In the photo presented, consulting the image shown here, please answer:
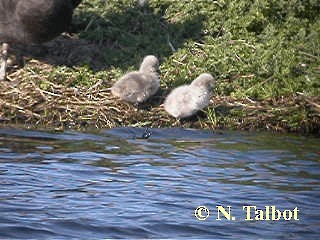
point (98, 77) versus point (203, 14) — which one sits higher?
point (203, 14)

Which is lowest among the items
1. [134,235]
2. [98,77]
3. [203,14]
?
[134,235]

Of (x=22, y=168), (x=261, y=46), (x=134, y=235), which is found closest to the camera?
(x=134, y=235)

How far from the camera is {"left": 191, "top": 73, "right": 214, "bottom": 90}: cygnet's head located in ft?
35.0

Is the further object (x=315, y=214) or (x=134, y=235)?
(x=315, y=214)

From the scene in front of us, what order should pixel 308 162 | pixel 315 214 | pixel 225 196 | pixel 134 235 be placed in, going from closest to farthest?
pixel 134 235, pixel 315 214, pixel 225 196, pixel 308 162

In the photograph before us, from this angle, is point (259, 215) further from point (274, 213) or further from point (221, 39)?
point (221, 39)

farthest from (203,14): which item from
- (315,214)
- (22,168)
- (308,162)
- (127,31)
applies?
(315,214)

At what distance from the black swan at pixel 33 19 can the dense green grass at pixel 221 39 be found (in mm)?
1113

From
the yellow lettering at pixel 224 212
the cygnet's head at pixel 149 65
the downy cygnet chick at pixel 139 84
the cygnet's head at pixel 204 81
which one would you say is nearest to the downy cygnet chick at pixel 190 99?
the cygnet's head at pixel 204 81

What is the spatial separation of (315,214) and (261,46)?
5376 millimetres

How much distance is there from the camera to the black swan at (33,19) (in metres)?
11.0

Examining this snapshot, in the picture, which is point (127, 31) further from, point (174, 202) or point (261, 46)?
point (174, 202)

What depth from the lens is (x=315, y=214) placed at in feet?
23.5

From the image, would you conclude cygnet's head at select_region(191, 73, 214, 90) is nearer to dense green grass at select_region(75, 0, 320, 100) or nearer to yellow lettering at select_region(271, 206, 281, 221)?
dense green grass at select_region(75, 0, 320, 100)
